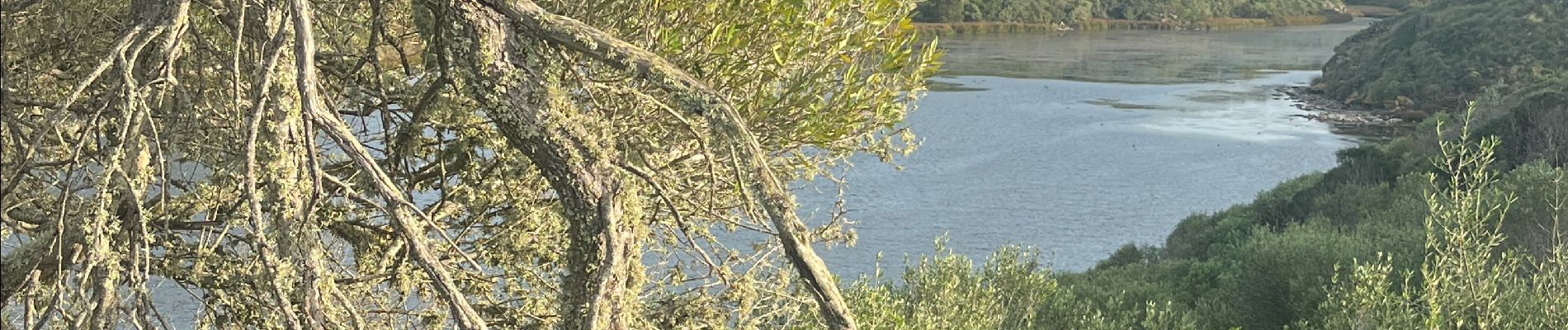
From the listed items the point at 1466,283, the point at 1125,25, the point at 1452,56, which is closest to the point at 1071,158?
the point at 1466,283

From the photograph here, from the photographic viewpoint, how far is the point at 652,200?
6129 millimetres

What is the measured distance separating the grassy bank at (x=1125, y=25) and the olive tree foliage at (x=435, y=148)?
75.3m

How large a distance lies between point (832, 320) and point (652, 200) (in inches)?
94.5

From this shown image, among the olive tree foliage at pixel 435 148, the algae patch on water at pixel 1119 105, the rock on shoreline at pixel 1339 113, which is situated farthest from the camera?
the rock on shoreline at pixel 1339 113

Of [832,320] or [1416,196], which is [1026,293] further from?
[1416,196]

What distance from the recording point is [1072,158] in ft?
133

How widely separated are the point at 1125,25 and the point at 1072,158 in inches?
2844

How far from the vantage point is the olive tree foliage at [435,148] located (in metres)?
3.56

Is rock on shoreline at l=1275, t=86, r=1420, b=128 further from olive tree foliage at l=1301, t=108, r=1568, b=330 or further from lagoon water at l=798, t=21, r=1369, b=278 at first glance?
olive tree foliage at l=1301, t=108, r=1568, b=330

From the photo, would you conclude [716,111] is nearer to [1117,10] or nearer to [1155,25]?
[1117,10]

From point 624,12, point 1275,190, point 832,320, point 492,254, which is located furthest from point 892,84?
point 1275,190

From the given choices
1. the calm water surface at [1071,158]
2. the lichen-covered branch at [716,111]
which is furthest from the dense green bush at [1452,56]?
the lichen-covered branch at [716,111]

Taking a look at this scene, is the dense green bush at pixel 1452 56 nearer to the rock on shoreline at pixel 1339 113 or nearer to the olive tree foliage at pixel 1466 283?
the rock on shoreline at pixel 1339 113

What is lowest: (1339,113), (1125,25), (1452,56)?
(1339,113)
